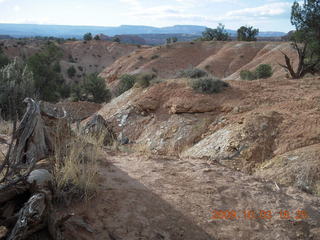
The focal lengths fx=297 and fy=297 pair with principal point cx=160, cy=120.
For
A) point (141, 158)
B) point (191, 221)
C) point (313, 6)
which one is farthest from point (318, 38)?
point (191, 221)

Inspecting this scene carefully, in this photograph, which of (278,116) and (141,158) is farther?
(278,116)

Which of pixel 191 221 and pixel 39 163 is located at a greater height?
pixel 39 163

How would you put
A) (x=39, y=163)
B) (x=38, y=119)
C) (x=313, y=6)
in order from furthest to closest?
(x=313, y=6)
(x=38, y=119)
(x=39, y=163)

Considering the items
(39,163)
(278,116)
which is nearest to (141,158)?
(39,163)

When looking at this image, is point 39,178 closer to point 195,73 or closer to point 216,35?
point 195,73

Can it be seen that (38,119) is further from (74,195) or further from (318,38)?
(318,38)

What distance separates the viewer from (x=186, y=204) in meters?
3.48

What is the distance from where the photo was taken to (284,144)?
6.15m

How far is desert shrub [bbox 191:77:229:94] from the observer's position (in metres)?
9.73

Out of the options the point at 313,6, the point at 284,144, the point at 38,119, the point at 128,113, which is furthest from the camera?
the point at 313,6

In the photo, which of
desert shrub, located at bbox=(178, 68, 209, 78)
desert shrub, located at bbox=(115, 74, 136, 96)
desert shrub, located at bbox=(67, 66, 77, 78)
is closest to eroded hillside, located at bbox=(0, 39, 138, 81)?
desert shrub, located at bbox=(67, 66, 77, 78)

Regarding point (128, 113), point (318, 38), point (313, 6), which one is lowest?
point (128, 113)

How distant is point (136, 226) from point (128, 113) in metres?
7.82

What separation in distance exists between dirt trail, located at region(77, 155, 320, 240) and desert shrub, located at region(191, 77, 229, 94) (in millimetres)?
5346
